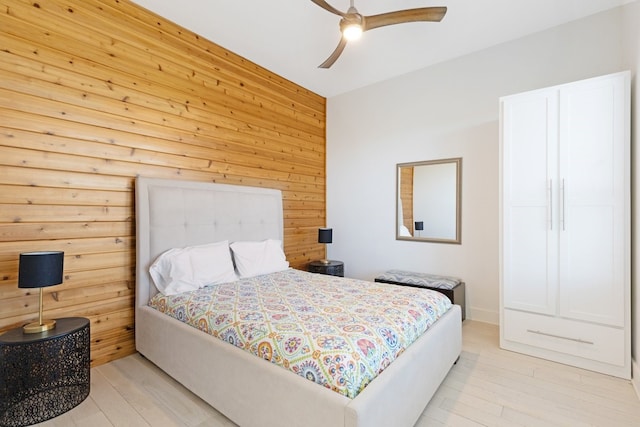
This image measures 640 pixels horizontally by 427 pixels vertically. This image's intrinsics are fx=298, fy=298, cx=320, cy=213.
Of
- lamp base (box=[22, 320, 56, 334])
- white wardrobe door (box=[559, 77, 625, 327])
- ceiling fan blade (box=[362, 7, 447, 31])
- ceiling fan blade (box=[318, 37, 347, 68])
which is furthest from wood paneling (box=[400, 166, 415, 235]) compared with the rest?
lamp base (box=[22, 320, 56, 334])

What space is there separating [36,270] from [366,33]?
3.34m

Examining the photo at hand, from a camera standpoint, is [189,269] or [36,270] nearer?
[36,270]

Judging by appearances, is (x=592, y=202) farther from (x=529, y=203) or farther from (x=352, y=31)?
(x=352, y=31)

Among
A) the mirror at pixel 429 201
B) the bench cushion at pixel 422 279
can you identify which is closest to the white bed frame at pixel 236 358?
the bench cushion at pixel 422 279

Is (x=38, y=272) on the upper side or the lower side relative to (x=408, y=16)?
lower

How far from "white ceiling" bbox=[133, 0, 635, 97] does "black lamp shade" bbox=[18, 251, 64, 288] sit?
7.40ft

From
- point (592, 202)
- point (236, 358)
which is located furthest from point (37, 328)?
point (592, 202)

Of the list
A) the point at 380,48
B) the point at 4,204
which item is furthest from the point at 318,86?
the point at 4,204

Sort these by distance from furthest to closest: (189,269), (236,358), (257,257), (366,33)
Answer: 1. (257,257)
2. (366,33)
3. (189,269)
4. (236,358)

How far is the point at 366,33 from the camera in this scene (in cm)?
306

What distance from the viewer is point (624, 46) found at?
2.59 meters

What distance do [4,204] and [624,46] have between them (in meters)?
4.98

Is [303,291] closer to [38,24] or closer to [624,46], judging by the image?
[38,24]

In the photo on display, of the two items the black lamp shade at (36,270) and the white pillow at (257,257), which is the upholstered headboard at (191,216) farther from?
the black lamp shade at (36,270)
